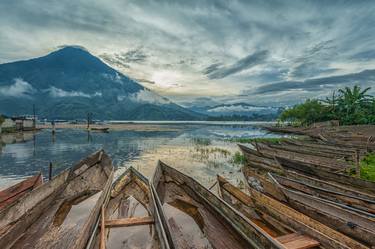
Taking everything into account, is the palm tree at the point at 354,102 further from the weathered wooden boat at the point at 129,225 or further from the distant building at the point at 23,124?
the distant building at the point at 23,124

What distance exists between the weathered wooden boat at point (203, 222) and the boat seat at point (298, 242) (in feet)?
2.88

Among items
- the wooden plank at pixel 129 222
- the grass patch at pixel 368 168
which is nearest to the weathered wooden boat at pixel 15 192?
the wooden plank at pixel 129 222

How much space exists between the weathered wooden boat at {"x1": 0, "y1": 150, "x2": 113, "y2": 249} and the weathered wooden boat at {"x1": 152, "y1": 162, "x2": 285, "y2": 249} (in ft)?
7.78

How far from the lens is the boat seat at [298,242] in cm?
466

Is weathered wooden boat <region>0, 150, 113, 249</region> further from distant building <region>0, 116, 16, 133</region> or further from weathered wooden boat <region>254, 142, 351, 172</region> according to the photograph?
distant building <region>0, 116, 16, 133</region>

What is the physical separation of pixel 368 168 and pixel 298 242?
13.4 m

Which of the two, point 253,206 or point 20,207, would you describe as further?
point 253,206

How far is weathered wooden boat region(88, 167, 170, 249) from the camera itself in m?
5.24

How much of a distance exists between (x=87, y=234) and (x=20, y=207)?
3149 mm

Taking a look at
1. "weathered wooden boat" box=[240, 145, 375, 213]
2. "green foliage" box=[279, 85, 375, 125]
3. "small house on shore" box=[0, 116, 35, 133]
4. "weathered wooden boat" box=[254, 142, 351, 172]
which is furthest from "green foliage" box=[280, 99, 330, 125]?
"small house on shore" box=[0, 116, 35, 133]

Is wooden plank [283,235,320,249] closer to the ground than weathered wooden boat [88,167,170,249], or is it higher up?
higher up

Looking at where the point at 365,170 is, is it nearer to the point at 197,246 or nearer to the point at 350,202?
the point at 350,202

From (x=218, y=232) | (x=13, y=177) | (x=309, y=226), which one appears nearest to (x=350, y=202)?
(x=309, y=226)

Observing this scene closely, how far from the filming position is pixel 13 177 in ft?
49.6
